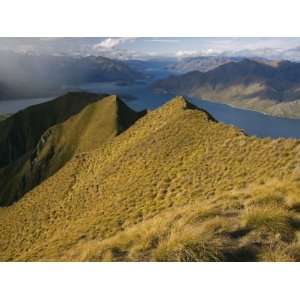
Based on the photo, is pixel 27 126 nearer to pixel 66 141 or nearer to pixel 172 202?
pixel 66 141

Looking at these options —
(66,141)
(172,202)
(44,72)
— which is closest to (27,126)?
(66,141)

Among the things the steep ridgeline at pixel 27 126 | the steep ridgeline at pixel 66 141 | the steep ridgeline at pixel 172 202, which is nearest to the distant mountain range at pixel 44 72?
the steep ridgeline at pixel 172 202

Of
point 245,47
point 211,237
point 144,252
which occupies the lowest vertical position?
point 144,252

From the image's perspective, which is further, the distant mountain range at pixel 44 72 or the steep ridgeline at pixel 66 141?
the steep ridgeline at pixel 66 141

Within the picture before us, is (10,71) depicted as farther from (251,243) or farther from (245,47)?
(251,243)

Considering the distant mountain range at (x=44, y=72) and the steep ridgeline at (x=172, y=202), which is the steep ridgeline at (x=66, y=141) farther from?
the steep ridgeline at (x=172, y=202)
